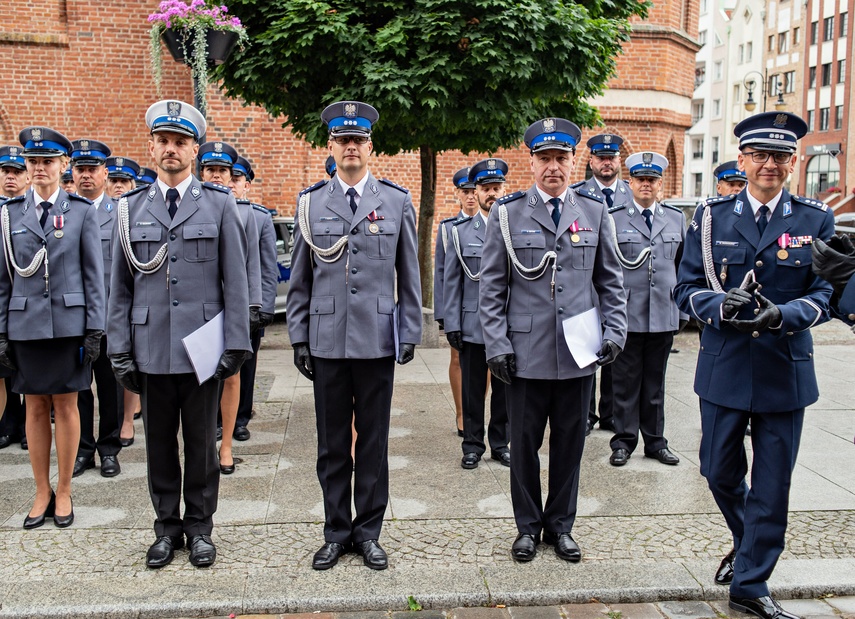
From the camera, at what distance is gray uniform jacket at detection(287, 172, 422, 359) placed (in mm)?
4645

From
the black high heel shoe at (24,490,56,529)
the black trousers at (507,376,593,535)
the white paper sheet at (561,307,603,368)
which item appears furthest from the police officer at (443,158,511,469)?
the black high heel shoe at (24,490,56,529)

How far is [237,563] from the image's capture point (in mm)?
4625

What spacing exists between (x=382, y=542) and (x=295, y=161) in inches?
514

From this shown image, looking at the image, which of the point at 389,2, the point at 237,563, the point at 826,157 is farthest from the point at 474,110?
the point at 826,157

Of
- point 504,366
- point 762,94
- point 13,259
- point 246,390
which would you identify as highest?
point 762,94

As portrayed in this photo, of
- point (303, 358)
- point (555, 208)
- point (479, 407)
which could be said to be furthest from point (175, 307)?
point (479, 407)

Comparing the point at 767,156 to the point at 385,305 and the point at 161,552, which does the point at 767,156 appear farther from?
the point at 161,552

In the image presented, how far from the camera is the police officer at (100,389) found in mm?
6312

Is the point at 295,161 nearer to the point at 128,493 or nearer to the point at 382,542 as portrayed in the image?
the point at 128,493

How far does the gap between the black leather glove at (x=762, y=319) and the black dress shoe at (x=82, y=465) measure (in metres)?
4.64

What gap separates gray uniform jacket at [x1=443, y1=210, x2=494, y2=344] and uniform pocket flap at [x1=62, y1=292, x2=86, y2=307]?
2.64 meters

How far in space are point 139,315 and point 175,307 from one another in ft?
0.65

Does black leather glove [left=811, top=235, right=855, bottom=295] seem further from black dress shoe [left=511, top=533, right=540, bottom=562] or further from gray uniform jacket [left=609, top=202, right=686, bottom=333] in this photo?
gray uniform jacket [left=609, top=202, right=686, bottom=333]

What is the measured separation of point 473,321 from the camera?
663 centimetres
